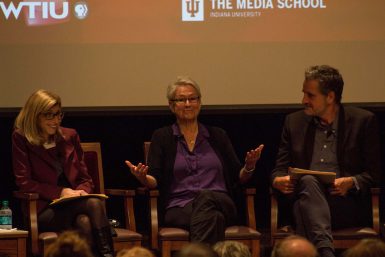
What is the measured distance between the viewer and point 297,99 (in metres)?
5.45

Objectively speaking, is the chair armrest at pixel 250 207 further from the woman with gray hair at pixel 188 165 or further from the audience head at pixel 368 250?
the audience head at pixel 368 250

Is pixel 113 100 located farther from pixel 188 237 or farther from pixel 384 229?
pixel 384 229

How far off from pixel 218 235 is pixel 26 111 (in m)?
1.24

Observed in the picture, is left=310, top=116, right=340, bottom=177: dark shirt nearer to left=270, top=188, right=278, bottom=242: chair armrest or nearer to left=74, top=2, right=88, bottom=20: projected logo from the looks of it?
left=270, top=188, right=278, bottom=242: chair armrest

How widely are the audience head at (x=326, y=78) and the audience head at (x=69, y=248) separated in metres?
2.38

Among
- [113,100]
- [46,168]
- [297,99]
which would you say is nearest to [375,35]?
[297,99]

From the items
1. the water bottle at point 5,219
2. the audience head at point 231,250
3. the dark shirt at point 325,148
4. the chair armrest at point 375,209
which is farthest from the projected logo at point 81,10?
the audience head at point 231,250

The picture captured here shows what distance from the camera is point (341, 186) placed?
4531 millimetres

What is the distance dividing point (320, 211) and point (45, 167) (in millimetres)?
1516

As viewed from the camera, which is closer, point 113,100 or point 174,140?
point 174,140

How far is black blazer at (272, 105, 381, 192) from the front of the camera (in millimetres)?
4707

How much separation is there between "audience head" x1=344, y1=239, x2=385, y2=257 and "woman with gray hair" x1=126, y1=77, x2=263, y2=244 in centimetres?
195

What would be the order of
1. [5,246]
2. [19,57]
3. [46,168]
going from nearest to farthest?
[5,246], [46,168], [19,57]

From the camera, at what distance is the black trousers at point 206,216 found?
14.4 feet
